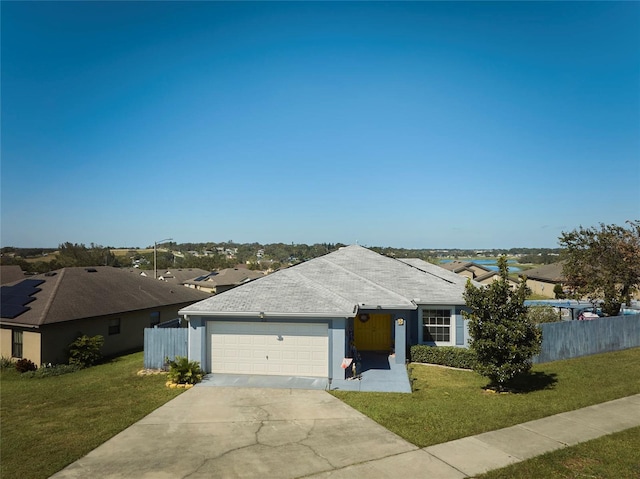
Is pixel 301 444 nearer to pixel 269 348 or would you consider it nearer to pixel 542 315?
pixel 269 348

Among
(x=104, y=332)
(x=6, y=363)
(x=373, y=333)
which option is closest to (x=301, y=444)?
(x=373, y=333)

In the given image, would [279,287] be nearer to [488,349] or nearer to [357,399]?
[357,399]

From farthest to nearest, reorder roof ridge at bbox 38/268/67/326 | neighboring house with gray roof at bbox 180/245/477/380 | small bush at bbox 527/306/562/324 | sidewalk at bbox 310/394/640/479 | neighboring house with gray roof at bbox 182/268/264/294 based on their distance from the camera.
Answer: neighboring house with gray roof at bbox 182/268/264/294 → small bush at bbox 527/306/562/324 → roof ridge at bbox 38/268/67/326 → neighboring house with gray roof at bbox 180/245/477/380 → sidewalk at bbox 310/394/640/479

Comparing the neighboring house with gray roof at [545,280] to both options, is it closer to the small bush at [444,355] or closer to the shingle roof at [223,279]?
the shingle roof at [223,279]

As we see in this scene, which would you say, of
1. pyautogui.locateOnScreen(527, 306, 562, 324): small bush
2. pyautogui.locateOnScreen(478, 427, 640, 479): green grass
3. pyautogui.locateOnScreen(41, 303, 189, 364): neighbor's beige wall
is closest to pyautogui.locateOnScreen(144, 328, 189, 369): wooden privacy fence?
pyautogui.locateOnScreen(41, 303, 189, 364): neighbor's beige wall

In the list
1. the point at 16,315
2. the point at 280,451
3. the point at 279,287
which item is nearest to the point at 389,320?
the point at 279,287

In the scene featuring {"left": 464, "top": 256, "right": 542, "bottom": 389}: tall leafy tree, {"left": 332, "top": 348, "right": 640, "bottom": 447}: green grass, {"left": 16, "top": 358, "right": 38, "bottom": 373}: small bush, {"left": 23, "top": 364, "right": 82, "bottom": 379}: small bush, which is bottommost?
{"left": 23, "top": 364, "right": 82, "bottom": 379}: small bush

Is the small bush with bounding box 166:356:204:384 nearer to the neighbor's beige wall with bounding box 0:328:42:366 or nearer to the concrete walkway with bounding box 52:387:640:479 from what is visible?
the concrete walkway with bounding box 52:387:640:479
